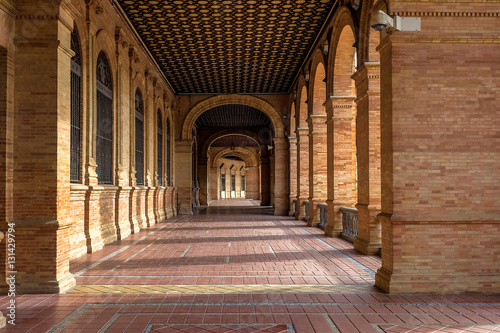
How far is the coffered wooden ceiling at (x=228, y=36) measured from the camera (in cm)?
1270

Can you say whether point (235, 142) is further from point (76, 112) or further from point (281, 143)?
point (76, 112)

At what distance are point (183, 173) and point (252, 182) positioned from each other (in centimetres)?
3140

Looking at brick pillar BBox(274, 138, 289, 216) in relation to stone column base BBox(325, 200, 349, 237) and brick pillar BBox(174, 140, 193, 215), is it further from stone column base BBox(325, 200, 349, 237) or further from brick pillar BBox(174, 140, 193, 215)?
stone column base BBox(325, 200, 349, 237)

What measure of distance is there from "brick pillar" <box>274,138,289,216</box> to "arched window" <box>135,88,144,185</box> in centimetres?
877

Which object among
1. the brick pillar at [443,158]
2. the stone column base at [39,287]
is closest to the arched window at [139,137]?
the stone column base at [39,287]

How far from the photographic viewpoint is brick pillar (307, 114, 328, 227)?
53.5 ft

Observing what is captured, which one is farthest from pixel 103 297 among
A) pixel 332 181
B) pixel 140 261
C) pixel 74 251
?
pixel 332 181

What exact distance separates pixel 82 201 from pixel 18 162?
3700 millimetres

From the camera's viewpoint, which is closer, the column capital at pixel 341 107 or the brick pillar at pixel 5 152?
the brick pillar at pixel 5 152

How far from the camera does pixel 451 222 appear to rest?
21.7 ft

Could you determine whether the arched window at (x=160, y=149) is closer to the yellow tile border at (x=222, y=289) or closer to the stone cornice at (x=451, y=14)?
the yellow tile border at (x=222, y=289)

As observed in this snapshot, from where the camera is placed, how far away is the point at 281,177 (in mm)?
24000

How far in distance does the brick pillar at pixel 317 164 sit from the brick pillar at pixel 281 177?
22.3 feet

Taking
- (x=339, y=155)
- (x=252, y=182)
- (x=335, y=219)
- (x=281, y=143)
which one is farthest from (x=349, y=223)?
(x=252, y=182)
